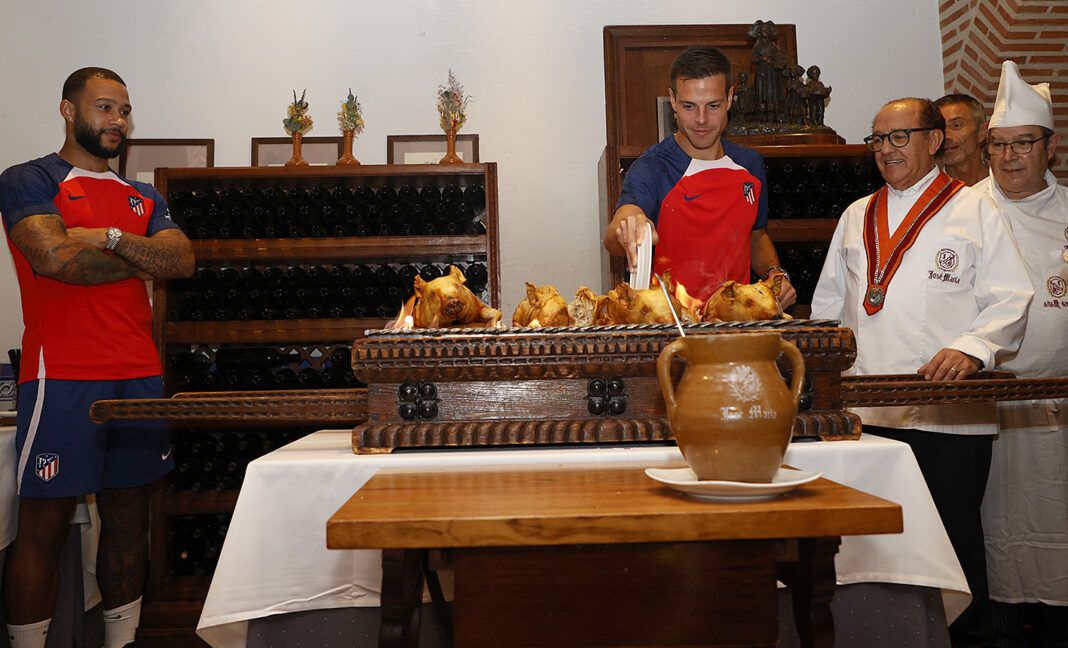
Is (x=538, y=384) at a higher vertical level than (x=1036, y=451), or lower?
higher

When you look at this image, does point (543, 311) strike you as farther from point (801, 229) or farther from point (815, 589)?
point (801, 229)

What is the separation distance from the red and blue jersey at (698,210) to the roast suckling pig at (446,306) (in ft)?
3.32

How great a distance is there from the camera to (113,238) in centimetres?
314

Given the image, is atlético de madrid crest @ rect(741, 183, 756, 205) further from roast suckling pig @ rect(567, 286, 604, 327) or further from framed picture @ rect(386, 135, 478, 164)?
framed picture @ rect(386, 135, 478, 164)

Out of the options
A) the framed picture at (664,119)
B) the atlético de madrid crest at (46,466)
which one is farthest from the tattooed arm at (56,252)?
the framed picture at (664,119)

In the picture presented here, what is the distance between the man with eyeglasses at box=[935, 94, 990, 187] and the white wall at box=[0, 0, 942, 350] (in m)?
1.04

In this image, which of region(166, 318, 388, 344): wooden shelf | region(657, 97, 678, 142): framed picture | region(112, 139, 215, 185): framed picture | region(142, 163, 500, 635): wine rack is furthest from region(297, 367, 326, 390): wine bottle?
region(657, 97, 678, 142): framed picture

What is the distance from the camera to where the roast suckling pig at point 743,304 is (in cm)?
196

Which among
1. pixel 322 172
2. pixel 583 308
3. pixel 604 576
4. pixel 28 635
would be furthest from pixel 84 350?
pixel 604 576

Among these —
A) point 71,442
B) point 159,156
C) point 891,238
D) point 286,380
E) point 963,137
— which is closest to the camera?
point 891,238

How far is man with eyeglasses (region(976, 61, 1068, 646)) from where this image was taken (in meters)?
3.40

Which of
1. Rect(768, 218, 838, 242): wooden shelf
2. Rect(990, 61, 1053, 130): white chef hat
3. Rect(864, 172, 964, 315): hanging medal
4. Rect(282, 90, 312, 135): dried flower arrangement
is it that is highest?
Rect(282, 90, 312, 135): dried flower arrangement

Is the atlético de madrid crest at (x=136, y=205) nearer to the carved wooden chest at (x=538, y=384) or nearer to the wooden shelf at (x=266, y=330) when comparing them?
the wooden shelf at (x=266, y=330)

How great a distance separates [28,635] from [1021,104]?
4.15 meters
